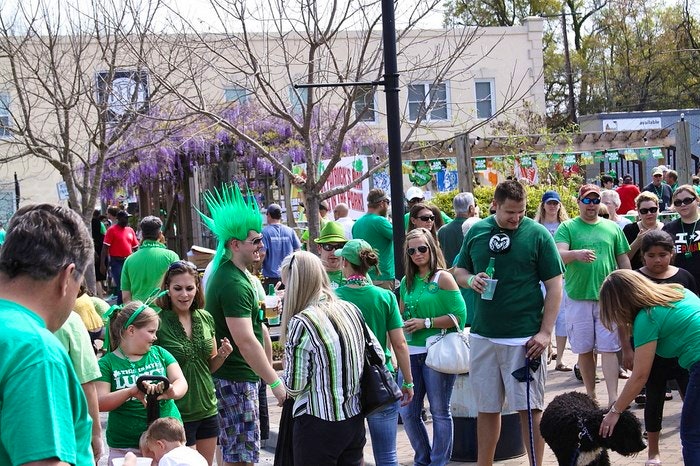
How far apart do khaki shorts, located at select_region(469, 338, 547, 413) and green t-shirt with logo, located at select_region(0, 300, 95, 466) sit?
4.55 metres

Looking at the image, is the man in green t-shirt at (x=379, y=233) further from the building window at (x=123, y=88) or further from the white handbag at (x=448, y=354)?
the building window at (x=123, y=88)

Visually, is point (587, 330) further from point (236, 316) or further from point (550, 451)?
point (236, 316)

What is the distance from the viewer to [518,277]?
6664 mm

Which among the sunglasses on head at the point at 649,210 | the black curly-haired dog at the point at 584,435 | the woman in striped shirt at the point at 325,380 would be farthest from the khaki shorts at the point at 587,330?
the woman in striped shirt at the point at 325,380

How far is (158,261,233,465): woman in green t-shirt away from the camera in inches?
244

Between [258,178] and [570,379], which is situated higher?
[258,178]

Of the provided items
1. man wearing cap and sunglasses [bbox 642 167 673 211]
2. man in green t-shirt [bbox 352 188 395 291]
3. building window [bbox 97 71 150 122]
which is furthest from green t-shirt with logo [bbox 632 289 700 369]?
man wearing cap and sunglasses [bbox 642 167 673 211]

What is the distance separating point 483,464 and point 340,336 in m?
2.19

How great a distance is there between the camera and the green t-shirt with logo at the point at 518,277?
21.9 feet

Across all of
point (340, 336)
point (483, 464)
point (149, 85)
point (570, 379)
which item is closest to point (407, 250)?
point (483, 464)

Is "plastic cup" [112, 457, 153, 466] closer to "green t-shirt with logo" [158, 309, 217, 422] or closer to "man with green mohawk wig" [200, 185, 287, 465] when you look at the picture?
"green t-shirt with logo" [158, 309, 217, 422]

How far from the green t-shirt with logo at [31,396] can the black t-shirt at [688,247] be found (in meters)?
6.98

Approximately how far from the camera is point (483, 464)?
684 cm

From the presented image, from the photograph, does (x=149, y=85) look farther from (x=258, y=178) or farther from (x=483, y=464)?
(x=483, y=464)
